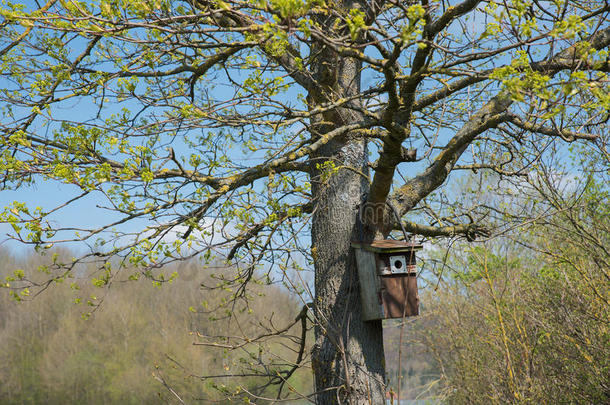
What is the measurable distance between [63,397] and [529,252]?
20.9 m

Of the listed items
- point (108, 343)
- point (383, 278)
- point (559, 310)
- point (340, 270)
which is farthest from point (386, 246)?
point (108, 343)

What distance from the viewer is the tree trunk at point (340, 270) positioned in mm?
4023

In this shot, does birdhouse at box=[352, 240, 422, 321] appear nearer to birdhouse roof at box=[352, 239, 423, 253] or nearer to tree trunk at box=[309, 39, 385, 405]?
birdhouse roof at box=[352, 239, 423, 253]

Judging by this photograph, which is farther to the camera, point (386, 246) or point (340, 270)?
point (340, 270)

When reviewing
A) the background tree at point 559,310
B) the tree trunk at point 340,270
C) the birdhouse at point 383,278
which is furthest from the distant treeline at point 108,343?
the birdhouse at point 383,278

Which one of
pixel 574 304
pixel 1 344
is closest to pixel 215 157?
pixel 574 304

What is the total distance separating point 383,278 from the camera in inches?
158

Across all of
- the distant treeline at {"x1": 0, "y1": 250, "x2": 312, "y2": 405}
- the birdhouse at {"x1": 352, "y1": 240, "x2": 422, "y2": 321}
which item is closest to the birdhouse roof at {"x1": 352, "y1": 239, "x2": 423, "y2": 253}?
the birdhouse at {"x1": 352, "y1": 240, "x2": 422, "y2": 321}

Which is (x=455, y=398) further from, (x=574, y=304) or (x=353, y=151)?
(x=353, y=151)

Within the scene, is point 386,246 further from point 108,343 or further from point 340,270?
point 108,343

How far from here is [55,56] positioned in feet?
14.0

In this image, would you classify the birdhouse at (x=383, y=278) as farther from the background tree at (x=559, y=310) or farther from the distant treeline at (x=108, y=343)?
the distant treeline at (x=108, y=343)

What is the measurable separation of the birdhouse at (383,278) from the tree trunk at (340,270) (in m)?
0.13

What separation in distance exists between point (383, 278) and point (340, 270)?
0.38 m
